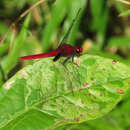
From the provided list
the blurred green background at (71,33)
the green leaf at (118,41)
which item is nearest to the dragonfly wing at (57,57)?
the blurred green background at (71,33)

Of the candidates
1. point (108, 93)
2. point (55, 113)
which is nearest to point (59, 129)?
point (55, 113)

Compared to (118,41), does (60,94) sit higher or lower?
higher

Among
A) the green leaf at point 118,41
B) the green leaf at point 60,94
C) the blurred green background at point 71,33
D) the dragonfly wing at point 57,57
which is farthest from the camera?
the green leaf at point 118,41

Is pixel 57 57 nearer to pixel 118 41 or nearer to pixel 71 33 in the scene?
pixel 71 33

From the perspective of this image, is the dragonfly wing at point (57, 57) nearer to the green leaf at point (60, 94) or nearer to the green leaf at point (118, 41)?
the green leaf at point (60, 94)

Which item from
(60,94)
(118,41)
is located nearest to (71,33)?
(118,41)

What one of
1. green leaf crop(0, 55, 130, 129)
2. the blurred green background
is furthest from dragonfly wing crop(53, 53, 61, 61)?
the blurred green background
